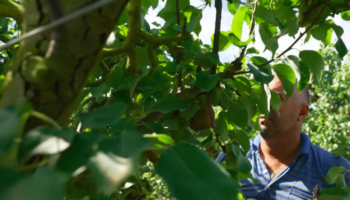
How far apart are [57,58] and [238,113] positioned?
58cm

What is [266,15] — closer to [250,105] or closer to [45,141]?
[250,105]

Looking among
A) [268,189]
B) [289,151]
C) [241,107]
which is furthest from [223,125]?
[289,151]

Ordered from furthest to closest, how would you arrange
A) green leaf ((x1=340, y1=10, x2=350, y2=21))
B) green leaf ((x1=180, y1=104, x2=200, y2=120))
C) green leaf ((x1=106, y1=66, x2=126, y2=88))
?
1. green leaf ((x1=340, y1=10, x2=350, y2=21))
2. green leaf ((x1=180, y1=104, x2=200, y2=120))
3. green leaf ((x1=106, y1=66, x2=126, y2=88))

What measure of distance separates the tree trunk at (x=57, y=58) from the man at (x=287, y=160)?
136cm

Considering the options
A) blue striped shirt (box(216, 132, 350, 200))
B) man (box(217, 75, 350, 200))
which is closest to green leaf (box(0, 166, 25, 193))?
man (box(217, 75, 350, 200))

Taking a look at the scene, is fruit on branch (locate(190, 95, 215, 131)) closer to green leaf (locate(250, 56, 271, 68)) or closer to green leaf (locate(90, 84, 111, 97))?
green leaf (locate(250, 56, 271, 68))

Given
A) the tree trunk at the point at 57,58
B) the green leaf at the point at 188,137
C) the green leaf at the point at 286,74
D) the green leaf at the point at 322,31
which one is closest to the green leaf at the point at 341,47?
the green leaf at the point at 322,31

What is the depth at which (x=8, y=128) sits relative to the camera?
32cm

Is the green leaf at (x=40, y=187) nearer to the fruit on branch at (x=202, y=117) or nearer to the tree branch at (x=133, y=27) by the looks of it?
the tree branch at (x=133, y=27)

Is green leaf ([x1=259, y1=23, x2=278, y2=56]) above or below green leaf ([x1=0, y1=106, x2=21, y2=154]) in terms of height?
below

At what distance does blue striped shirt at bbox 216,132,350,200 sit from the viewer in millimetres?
1936

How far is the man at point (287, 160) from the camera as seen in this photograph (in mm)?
1955

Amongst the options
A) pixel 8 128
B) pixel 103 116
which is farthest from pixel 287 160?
pixel 8 128

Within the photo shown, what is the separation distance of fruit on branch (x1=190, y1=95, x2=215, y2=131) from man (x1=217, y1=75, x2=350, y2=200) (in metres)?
0.79
